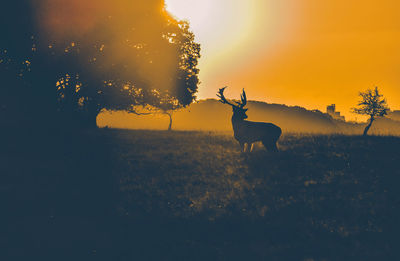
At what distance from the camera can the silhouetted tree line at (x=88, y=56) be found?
2197cm

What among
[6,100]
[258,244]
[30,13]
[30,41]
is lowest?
[258,244]

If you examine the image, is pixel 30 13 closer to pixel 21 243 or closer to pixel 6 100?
pixel 6 100

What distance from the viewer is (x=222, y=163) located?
16516 millimetres

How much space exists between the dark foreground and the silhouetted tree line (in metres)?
6.84

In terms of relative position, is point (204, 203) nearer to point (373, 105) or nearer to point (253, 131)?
point (253, 131)

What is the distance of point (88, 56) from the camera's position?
24172 millimetres

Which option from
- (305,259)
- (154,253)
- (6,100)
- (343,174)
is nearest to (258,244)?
(305,259)

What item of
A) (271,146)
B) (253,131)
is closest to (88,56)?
(253,131)

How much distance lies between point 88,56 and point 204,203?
16.9 meters

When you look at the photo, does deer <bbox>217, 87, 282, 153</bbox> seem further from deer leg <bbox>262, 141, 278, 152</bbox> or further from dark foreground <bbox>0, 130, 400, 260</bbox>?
dark foreground <bbox>0, 130, 400, 260</bbox>

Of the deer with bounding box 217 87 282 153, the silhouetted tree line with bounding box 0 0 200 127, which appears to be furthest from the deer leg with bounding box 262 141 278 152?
the silhouetted tree line with bounding box 0 0 200 127

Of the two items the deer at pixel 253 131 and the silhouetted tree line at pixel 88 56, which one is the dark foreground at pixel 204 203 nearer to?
the deer at pixel 253 131

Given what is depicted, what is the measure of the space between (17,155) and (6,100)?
25.1 feet

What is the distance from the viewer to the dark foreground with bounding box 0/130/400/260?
27.5 feet
